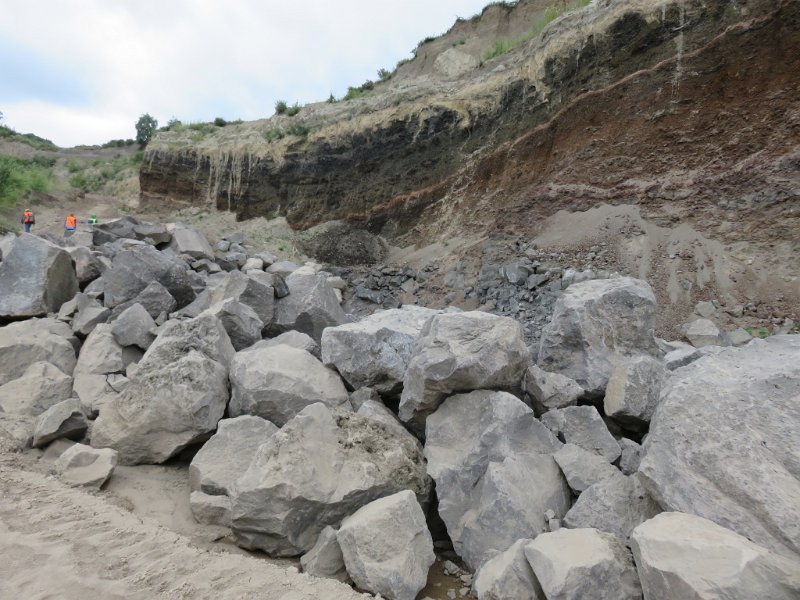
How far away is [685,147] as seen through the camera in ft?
34.8

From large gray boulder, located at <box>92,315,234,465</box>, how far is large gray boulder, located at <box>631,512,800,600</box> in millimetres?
2972

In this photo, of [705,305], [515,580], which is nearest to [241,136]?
[705,305]

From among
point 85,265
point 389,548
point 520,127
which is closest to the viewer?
point 389,548

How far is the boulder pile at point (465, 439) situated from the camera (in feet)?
7.02

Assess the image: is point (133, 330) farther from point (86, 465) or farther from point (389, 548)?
point (389, 548)

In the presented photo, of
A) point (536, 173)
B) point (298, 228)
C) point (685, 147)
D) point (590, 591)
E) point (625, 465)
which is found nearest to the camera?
point (590, 591)

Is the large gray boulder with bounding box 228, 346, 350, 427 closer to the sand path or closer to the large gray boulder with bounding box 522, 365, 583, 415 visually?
the sand path

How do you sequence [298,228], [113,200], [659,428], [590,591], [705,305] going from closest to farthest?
[590,591], [659,428], [705,305], [298,228], [113,200]

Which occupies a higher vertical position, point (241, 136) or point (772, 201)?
point (241, 136)

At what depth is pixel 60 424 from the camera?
3.81m

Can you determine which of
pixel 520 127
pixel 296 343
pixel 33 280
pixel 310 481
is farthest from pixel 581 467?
pixel 520 127

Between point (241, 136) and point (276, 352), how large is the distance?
19.9 meters

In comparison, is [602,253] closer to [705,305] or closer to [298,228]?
[705,305]

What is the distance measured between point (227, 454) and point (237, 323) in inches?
76.7
